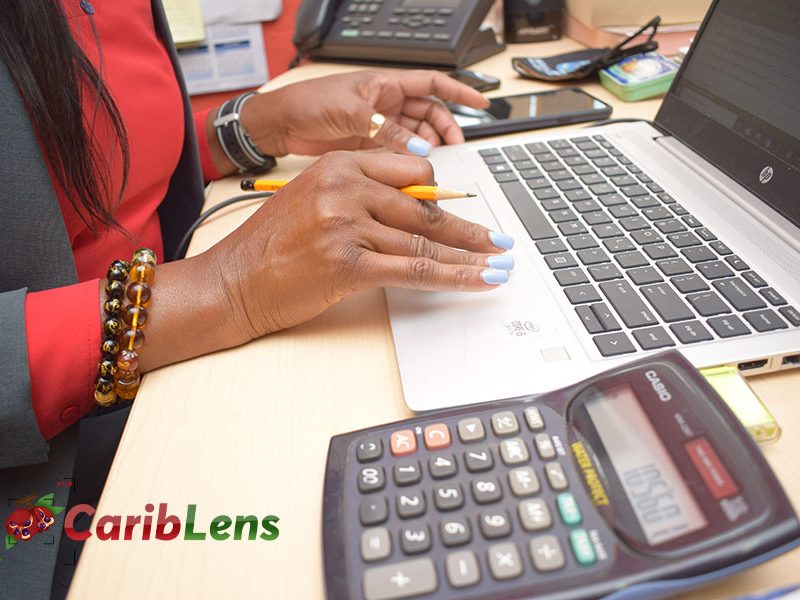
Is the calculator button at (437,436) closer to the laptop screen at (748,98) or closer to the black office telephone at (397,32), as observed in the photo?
the laptop screen at (748,98)

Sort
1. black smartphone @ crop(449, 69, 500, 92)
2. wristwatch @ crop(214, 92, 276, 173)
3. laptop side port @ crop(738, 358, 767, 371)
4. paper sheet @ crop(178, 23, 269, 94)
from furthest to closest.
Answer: paper sheet @ crop(178, 23, 269, 94), black smartphone @ crop(449, 69, 500, 92), wristwatch @ crop(214, 92, 276, 173), laptop side port @ crop(738, 358, 767, 371)

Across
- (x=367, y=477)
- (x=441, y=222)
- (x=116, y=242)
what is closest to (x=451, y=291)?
(x=441, y=222)

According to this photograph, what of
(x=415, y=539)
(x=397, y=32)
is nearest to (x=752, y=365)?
(x=415, y=539)

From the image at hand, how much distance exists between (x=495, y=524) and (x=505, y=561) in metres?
0.02

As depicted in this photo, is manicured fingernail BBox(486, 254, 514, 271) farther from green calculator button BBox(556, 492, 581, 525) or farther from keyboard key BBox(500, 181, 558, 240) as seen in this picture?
green calculator button BBox(556, 492, 581, 525)

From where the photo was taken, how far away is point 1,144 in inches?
18.2

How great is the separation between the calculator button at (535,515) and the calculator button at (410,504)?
0.05 m

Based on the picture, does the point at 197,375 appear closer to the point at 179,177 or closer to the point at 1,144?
the point at 1,144

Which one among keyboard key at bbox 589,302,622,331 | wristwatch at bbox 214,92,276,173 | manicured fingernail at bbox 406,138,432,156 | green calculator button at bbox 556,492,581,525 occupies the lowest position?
wristwatch at bbox 214,92,276,173

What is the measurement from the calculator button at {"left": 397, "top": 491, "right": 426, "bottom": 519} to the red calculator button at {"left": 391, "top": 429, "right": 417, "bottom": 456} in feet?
0.08

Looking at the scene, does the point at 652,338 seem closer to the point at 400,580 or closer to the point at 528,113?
the point at 400,580

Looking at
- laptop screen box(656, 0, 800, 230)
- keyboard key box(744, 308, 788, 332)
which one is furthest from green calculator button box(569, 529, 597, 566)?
laptop screen box(656, 0, 800, 230)

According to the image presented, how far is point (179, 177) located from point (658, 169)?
1.79 ft

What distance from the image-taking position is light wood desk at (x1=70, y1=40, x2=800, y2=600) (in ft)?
0.93
